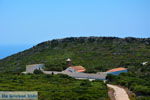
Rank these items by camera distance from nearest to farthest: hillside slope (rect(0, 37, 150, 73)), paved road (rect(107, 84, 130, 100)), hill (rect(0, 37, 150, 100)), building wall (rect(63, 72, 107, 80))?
paved road (rect(107, 84, 130, 100))
building wall (rect(63, 72, 107, 80))
hill (rect(0, 37, 150, 100))
hillside slope (rect(0, 37, 150, 73))

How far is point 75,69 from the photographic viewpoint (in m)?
57.7

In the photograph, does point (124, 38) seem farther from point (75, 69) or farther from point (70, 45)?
point (75, 69)

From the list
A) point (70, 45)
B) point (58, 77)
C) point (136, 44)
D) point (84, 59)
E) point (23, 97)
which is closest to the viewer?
point (23, 97)

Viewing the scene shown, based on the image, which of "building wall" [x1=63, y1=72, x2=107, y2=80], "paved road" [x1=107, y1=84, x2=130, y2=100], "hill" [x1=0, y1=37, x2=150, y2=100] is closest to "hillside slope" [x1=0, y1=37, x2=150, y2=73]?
"hill" [x1=0, y1=37, x2=150, y2=100]

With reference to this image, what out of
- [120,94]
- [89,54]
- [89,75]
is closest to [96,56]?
[89,54]

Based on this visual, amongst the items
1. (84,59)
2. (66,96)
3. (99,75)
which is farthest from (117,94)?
(84,59)

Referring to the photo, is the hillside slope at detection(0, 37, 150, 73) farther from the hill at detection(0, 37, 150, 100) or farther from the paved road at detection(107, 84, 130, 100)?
the paved road at detection(107, 84, 130, 100)

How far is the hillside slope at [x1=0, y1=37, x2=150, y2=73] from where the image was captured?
2678 inches

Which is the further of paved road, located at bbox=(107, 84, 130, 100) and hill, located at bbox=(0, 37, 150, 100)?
hill, located at bbox=(0, 37, 150, 100)

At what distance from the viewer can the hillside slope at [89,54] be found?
68019mm

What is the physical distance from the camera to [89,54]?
274 feet

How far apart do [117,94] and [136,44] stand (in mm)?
56972

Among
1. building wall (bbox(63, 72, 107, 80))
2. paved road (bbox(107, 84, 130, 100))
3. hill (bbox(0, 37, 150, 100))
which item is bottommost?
paved road (bbox(107, 84, 130, 100))

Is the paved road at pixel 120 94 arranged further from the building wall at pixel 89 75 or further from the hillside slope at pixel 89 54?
the hillside slope at pixel 89 54
